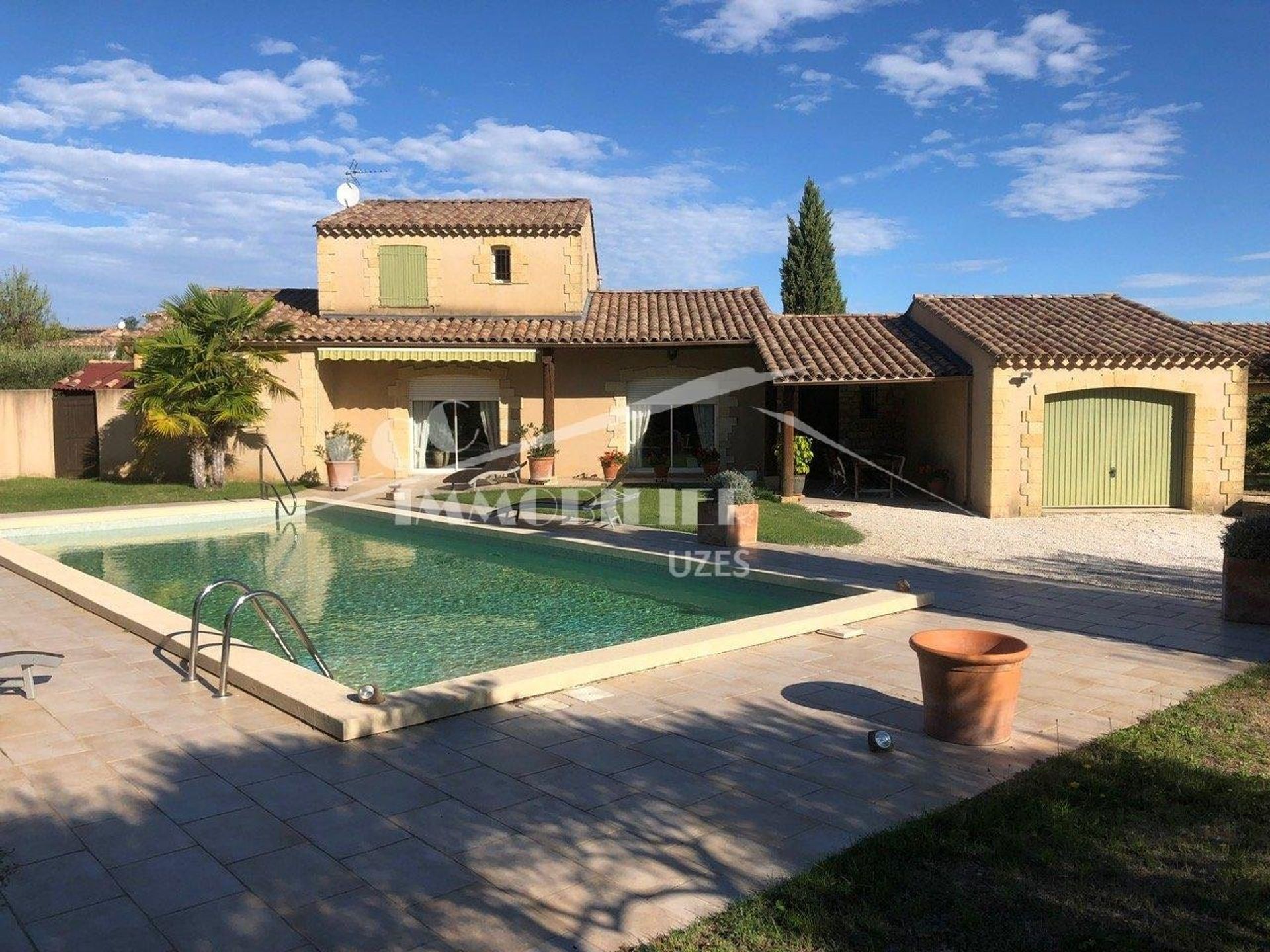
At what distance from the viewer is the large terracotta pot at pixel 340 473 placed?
73.5 ft

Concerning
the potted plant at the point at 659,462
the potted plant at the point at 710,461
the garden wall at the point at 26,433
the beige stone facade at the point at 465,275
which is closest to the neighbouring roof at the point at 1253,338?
the potted plant at the point at 710,461

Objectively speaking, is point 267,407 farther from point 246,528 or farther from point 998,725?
point 998,725

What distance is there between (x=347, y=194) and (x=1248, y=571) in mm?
25276

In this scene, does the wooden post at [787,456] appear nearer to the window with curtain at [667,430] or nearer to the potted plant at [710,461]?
the potted plant at [710,461]

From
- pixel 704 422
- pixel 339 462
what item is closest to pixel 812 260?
pixel 704 422

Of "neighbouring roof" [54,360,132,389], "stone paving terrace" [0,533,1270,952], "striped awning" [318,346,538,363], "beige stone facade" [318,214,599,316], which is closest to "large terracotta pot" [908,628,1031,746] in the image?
"stone paving terrace" [0,533,1270,952]

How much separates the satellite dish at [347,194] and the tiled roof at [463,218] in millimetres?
1443

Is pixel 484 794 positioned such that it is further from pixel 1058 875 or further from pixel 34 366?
pixel 34 366

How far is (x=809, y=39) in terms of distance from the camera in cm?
1756

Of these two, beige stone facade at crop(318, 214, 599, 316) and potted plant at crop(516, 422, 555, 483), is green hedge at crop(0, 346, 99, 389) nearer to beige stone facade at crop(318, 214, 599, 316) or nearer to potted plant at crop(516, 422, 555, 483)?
beige stone facade at crop(318, 214, 599, 316)

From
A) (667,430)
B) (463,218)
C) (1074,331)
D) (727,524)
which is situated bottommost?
(727,524)

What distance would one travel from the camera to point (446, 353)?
22.9 m

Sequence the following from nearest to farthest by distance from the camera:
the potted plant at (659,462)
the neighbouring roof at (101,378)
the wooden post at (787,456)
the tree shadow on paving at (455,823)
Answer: the tree shadow on paving at (455,823) < the wooden post at (787,456) < the potted plant at (659,462) < the neighbouring roof at (101,378)

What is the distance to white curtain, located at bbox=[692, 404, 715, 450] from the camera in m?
24.7
